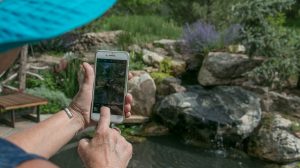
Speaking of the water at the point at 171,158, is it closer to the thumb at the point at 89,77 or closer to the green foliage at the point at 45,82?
the green foliage at the point at 45,82

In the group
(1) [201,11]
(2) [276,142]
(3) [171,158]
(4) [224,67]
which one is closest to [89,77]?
(3) [171,158]

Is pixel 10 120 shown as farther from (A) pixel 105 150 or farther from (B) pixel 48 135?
(A) pixel 105 150

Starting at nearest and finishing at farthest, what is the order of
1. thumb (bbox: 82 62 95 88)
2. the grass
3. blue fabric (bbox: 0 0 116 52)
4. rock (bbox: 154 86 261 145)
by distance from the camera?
1. blue fabric (bbox: 0 0 116 52)
2. thumb (bbox: 82 62 95 88)
3. rock (bbox: 154 86 261 145)
4. the grass

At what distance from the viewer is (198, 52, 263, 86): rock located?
25.2ft

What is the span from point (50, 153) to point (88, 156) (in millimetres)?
382

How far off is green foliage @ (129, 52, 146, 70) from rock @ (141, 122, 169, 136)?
4.48ft

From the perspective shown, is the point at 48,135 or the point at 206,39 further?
the point at 206,39

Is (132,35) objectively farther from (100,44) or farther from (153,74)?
(153,74)

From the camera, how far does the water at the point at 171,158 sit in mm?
6266

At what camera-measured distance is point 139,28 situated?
455 inches

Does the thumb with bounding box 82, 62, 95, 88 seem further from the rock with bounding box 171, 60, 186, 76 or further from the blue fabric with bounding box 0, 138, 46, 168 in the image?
the rock with bounding box 171, 60, 186, 76

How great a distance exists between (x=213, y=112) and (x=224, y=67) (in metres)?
0.88

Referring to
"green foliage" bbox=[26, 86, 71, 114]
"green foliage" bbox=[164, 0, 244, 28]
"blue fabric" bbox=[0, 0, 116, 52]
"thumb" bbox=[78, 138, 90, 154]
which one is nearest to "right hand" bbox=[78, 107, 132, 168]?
"thumb" bbox=[78, 138, 90, 154]

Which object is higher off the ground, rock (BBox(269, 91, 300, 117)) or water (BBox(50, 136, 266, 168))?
rock (BBox(269, 91, 300, 117))
